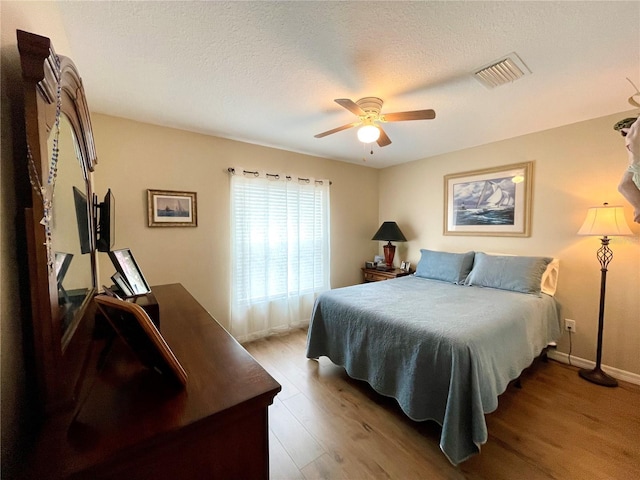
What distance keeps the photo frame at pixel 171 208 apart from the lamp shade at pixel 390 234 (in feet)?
8.31

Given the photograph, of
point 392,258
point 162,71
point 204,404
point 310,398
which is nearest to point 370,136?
point 162,71

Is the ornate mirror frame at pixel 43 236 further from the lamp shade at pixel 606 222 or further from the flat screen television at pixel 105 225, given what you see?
the lamp shade at pixel 606 222

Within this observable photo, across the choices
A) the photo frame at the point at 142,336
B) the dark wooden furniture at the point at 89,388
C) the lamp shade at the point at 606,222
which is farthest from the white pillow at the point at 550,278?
the photo frame at the point at 142,336

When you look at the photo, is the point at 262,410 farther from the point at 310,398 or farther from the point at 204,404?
the point at 310,398

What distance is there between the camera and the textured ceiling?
49.1 inches

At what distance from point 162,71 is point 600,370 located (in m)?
4.23

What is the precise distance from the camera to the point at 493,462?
155 cm

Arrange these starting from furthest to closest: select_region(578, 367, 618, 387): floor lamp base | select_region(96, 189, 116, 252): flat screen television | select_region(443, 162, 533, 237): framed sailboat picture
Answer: select_region(443, 162, 533, 237): framed sailboat picture → select_region(578, 367, 618, 387): floor lamp base → select_region(96, 189, 116, 252): flat screen television

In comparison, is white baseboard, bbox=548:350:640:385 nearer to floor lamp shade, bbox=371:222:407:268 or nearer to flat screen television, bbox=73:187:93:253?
floor lamp shade, bbox=371:222:407:268

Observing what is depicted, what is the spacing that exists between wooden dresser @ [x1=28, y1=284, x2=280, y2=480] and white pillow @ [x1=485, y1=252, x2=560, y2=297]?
292 cm

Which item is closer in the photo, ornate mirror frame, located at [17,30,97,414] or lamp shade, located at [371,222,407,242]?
ornate mirror frame, located at [17,30,97,414]

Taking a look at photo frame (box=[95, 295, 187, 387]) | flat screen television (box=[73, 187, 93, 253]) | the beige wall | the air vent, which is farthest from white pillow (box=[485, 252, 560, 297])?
flat screen television (box=[73, 187, 93, 253])

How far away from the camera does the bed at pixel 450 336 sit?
151 centimetres

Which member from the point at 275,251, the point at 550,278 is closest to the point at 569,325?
the point at 550,278
